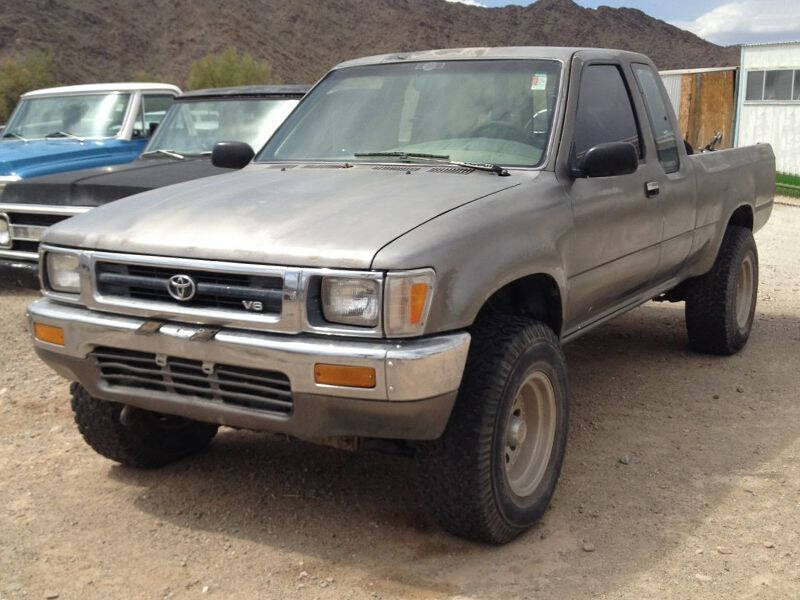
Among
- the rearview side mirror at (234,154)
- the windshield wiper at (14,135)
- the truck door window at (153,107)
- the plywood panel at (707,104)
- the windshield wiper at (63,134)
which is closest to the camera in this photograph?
the rearview side mirror at (234,154)

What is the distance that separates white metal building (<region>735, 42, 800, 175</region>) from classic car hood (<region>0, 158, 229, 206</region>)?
80.2ft

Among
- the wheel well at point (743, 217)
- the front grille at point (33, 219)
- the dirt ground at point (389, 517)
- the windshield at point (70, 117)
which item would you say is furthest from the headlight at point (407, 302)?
the windshield at point (70, 117)

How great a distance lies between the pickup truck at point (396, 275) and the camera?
10.5 ft

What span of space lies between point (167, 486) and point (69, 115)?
6.39 meters

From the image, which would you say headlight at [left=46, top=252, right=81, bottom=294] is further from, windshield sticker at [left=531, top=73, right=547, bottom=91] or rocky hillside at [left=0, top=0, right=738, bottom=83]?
rocky hillside at [left=0, top=0, right=738, bottom=83]

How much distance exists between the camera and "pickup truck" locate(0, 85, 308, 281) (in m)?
7.22

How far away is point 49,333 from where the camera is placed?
3725 mm

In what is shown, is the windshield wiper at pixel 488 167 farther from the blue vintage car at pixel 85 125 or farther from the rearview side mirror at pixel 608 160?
the blue vintage car at pixel 85 125

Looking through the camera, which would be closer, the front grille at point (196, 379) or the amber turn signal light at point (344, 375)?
the amber turn signal light at point (344, 375)

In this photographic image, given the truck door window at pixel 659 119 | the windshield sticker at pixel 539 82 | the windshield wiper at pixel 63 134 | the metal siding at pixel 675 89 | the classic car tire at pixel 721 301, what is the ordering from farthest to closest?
the metal siding at pixel 675 89 < the windshield wiper at pixel 63 134 < the classic car tire at pixel 721 301 < the truck door window at pixel 659 119 < the windshield sticker at pixel 539 82

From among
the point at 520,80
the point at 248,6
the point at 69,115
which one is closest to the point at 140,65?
the point at 248,6

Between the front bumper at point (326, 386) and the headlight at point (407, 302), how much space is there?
2.0 inches

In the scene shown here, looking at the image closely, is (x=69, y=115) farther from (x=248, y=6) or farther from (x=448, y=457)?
(x=248, y=6)

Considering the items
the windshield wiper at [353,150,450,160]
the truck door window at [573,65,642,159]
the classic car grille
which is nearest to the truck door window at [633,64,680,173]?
the truck door window at [573,65,642,159]
